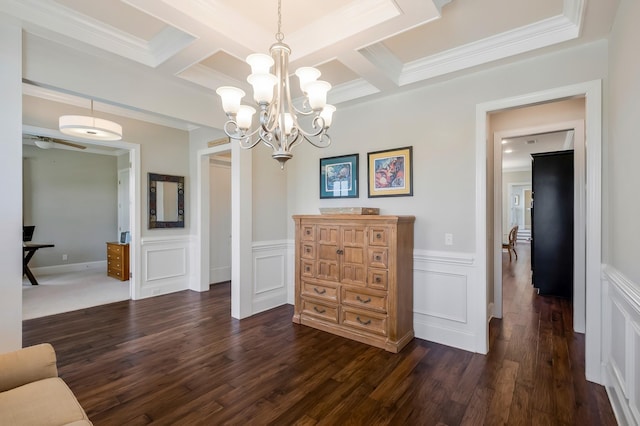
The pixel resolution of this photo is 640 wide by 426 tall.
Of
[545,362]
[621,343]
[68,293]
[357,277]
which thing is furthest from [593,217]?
[68,293]

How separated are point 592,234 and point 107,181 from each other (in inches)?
356

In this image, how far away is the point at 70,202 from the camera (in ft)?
22.9

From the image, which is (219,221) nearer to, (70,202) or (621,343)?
(70,202)

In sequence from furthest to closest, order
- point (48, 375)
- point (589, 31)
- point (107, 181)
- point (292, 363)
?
point (107, 181) < point (292, 363) < point (589, 31) < point (48, 375)

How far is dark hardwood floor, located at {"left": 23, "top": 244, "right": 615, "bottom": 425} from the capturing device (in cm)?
199

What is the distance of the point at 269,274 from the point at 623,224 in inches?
138

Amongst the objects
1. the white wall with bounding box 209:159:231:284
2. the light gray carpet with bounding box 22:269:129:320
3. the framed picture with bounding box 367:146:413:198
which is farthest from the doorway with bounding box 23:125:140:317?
the framed picture with bounding box 367:146:413:198

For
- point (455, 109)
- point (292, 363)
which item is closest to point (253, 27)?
point (455, 109)

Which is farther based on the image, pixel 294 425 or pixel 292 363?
pixel 292 363

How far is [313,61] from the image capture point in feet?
8.82

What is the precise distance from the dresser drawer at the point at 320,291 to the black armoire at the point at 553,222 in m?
3.54

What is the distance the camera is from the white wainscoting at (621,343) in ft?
5.20

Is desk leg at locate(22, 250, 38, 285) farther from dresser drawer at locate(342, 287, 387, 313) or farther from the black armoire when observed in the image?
the black armoire

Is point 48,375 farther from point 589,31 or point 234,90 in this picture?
point 589,31
